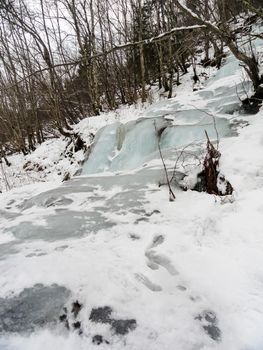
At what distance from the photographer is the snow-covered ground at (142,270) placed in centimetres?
152

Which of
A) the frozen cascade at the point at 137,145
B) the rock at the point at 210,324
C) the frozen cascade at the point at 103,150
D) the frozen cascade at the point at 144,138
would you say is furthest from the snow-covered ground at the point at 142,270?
the frozen cascade at the point at 103,150

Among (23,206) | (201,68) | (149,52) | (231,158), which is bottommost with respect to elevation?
(23,206)

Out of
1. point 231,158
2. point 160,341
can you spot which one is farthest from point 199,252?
point 231,158

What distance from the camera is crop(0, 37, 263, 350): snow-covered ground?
4.99 feet

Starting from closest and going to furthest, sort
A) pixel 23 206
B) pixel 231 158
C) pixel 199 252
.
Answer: pixel 199 252, pixel 231 158, pixel 23 206

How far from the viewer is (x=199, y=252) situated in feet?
7.14

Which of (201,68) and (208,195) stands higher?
(201,68)

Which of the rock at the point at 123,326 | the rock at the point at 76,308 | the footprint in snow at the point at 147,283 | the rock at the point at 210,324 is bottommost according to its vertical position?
the rock at the point at 210,324

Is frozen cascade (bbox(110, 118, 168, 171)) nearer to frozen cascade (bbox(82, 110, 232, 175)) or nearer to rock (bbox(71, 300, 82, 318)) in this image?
frozen cascade (bbox(82, 110, 232, 175))

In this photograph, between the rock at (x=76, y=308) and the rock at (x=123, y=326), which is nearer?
the rock at (x=123, y=326)

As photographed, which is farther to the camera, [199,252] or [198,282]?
[199,252]

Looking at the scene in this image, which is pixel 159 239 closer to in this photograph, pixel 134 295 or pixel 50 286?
pixel 134 295

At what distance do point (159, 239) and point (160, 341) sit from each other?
3.53ft

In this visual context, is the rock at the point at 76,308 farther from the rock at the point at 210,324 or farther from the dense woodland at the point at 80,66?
the dense woodland at the point at 80,66
